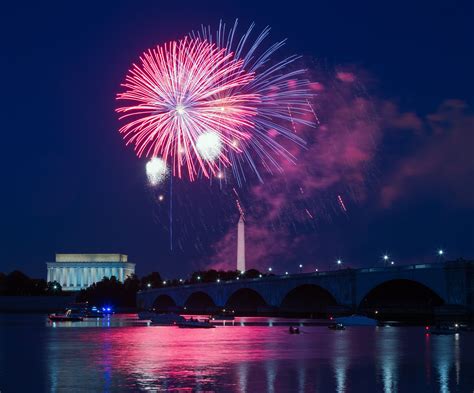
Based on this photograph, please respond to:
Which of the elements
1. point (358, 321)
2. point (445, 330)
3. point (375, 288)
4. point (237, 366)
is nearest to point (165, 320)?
point (358, 321)

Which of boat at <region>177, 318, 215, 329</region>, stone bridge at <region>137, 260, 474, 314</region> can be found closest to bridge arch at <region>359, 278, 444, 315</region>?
stone bridge at <region>137, 260, 474, 314</region>

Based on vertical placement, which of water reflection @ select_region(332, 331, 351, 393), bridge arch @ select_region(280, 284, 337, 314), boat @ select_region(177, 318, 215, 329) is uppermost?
bridge arch @ select_region(280, 284, 337, 314)

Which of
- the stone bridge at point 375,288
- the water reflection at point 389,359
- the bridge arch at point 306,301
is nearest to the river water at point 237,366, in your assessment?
the water reflection at point 389,359

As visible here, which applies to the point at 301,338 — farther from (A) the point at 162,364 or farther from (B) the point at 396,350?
(A) the point at 162,364

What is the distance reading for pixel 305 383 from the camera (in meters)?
42.5

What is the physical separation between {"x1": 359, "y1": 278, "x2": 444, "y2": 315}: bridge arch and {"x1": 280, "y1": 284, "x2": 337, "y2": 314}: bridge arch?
16846 millimetres

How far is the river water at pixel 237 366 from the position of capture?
1633 inches

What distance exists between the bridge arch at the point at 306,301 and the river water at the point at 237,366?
103 m

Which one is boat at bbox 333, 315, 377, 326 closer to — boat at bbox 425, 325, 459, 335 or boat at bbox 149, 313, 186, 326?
boat at bbox 425, 325, 459, 335

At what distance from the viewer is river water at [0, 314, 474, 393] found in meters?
41.5

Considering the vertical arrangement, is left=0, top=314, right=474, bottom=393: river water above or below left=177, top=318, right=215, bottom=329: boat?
below

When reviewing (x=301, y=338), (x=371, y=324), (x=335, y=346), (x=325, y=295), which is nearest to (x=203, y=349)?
(x=335, y=346)

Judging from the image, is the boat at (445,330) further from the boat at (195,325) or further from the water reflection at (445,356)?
the boat at (195,325)

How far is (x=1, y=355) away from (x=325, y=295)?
13239 cm
